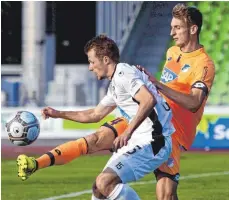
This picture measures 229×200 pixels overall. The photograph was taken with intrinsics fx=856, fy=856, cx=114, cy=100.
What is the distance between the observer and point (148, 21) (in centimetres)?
2516

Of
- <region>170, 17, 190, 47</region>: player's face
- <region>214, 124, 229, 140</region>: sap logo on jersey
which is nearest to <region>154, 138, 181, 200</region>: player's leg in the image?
<region>170, 17, 190, 47</region>: player's face

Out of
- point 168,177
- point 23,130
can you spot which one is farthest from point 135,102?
point 23,130

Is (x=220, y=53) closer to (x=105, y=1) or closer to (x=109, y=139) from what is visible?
(x=105, y=1)

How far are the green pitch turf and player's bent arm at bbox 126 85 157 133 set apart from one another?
3.83m

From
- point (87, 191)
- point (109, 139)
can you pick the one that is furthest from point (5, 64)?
point (109, 139)

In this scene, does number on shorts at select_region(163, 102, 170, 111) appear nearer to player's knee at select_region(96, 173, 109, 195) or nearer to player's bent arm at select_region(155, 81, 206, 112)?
player's bent arm at select_region(155, 81, 206, 112)

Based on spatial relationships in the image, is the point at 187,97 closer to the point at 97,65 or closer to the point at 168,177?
the point at 168,177

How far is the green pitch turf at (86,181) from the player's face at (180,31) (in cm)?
Result: 313

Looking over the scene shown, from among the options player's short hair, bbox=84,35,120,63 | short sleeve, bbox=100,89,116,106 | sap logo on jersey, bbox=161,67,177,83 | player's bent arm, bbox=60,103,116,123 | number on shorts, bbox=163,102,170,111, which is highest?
player's short hair, bbox=84,35,120,63

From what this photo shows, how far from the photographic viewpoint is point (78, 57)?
24938 millimetres

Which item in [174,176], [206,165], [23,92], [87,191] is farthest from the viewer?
[23,92]

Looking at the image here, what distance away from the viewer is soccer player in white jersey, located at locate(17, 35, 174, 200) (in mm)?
6754

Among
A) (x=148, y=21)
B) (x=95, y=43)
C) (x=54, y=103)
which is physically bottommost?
(x=54, y=103)

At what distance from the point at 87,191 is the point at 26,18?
1202 centimetres
